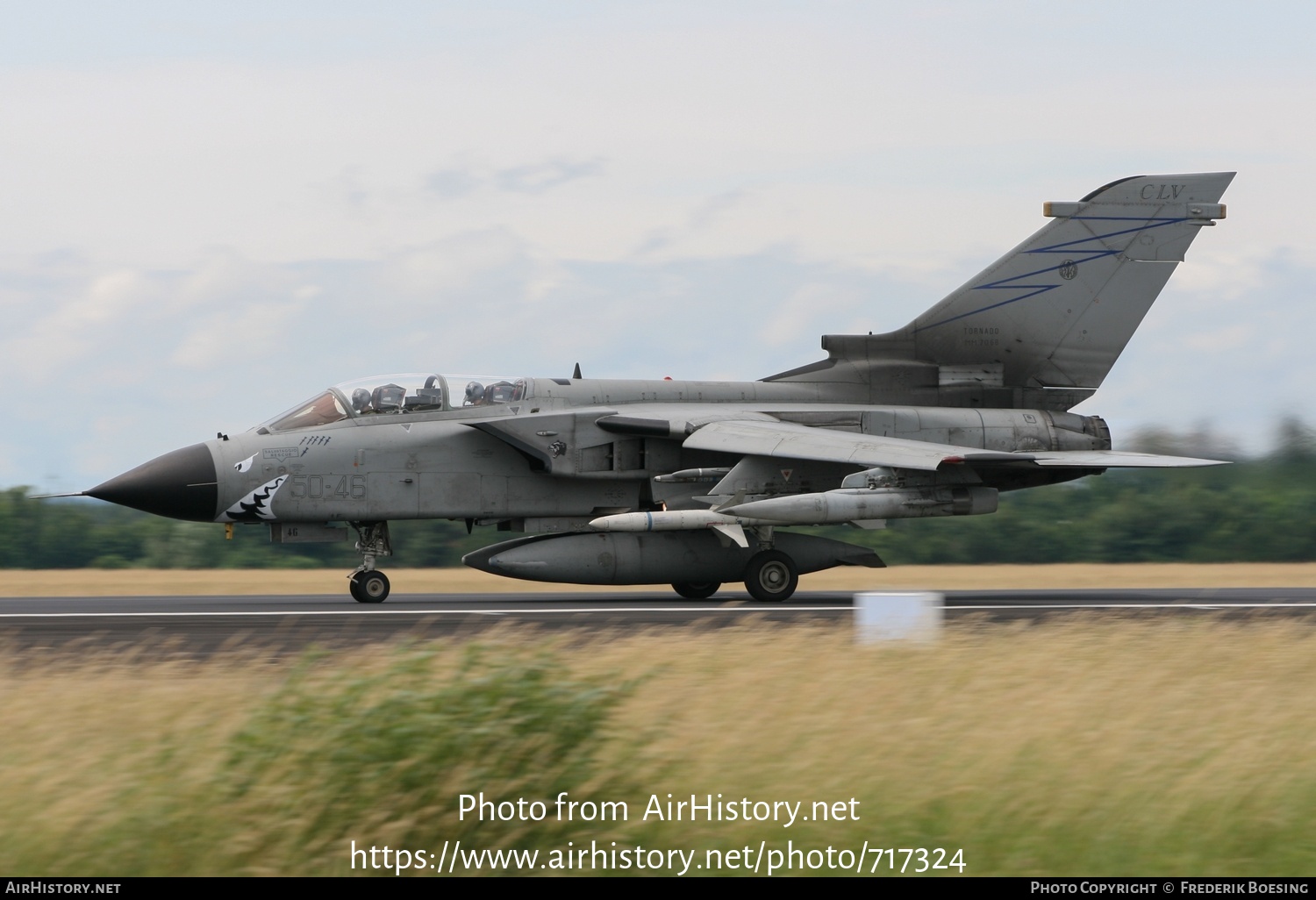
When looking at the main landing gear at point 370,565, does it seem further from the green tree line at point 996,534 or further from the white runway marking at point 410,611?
the green tree line at point 996,534

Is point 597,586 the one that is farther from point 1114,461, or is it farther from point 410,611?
point 1114,461

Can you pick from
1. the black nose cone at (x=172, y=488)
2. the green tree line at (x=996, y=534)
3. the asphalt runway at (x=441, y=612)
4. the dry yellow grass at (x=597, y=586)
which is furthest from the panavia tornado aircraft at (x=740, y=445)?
the green tree line at (x=996, y=534)

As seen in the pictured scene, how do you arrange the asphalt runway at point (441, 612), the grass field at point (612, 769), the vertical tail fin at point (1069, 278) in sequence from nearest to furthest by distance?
the grass field at point (612, 769)
the asphalt runway at point (441, 612)
the vertical tail fin at point (1069, 278)

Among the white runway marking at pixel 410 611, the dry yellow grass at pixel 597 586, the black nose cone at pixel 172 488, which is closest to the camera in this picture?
the white runway marking at pixel 410 611

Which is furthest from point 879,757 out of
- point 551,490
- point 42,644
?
point 551,490

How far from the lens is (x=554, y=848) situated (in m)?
4.87

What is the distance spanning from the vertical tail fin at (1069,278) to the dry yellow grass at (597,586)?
3577 mm

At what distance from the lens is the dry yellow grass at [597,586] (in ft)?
67.2

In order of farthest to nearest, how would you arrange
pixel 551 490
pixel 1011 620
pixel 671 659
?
pixel 551 490
pixel 1011 620
pixel 671 659

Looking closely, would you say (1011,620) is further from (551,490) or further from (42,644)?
(42,644)

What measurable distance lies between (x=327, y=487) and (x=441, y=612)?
2.65m

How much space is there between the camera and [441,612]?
1468cm

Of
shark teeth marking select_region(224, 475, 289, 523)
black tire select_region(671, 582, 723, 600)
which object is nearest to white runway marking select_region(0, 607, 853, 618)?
shark teeth marking select_region(224, 475, 289, 523)
